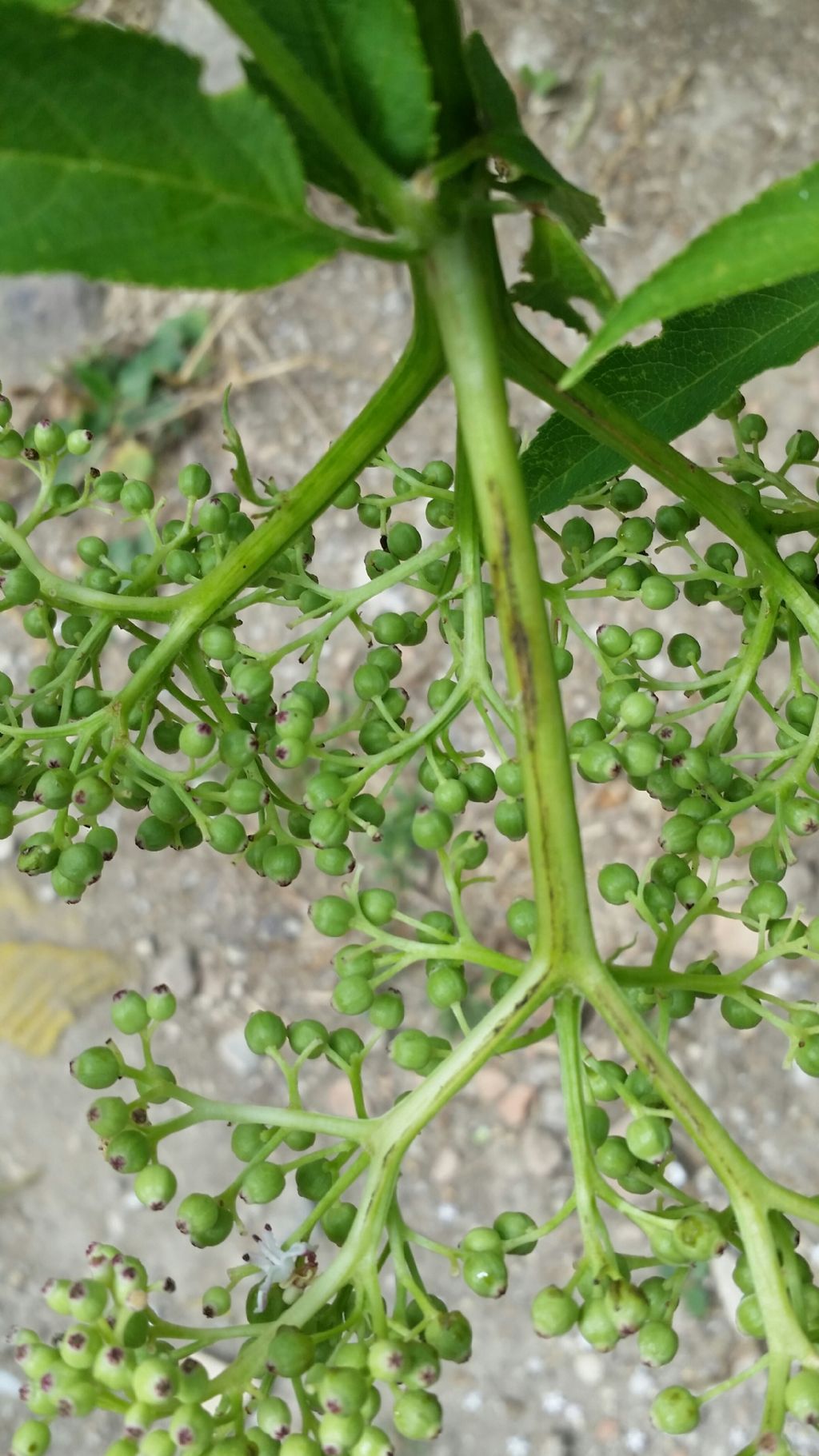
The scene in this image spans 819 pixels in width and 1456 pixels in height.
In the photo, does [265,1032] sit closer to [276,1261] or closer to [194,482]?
[276,1261]

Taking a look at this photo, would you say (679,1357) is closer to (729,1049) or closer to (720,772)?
(729,1049)

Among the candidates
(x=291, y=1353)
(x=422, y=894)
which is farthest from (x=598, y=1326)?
(x=422, y=894)

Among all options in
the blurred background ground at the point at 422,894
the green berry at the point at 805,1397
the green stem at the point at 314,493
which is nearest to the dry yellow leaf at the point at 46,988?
the blurred background ground at the point at 422,894

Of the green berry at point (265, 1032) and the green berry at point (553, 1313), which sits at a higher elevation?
the green berry at point (265, 1032)

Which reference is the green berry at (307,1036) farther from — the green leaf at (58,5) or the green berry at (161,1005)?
the green leaf at (58,5)

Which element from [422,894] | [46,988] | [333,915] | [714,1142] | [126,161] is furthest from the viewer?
[46,988]
